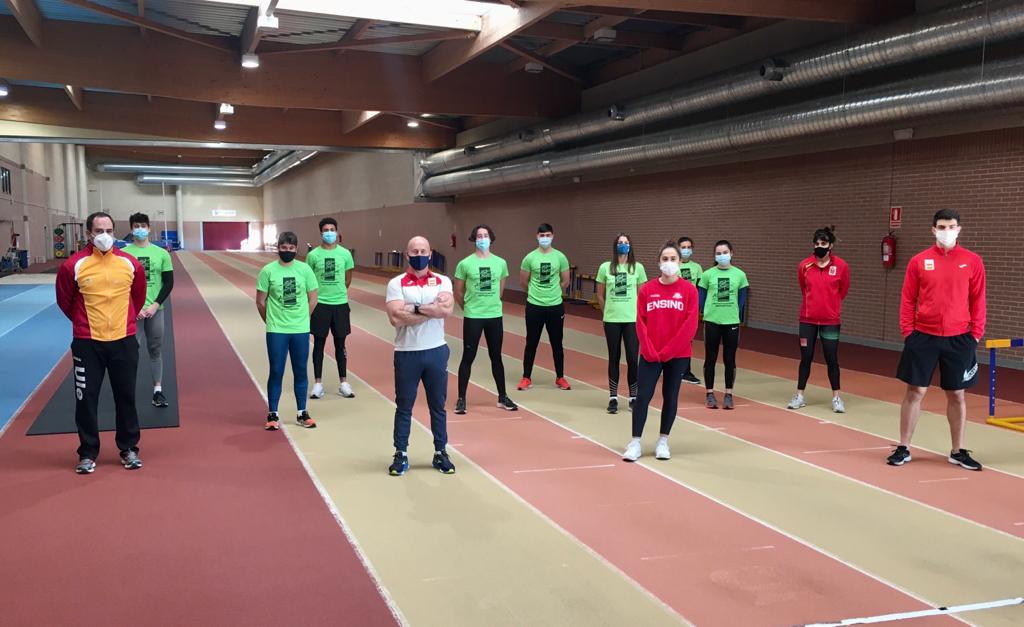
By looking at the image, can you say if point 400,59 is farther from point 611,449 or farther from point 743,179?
point 611,449

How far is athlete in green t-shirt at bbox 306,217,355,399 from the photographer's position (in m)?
8.98

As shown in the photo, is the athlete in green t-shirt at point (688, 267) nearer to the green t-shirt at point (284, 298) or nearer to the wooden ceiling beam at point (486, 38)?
the wooden ceiling beam at point (486, 38)

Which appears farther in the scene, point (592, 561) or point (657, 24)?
point (657, 24)

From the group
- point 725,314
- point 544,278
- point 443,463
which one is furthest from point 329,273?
point 725,314

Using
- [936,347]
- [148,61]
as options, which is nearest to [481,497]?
[936,347]

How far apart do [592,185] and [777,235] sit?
6.81m

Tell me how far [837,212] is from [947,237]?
7.77m

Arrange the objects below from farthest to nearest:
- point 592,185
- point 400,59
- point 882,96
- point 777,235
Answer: point 592,185 → point 400,59 → point 777,235 → point 882,96

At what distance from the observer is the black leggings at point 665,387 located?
21.9ft

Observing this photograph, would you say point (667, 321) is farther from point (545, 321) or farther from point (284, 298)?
point (284, 298)

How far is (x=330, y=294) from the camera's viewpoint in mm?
9047

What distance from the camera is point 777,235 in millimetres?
15211

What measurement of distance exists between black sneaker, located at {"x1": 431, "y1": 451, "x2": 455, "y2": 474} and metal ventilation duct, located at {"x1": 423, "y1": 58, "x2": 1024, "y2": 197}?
8.16m

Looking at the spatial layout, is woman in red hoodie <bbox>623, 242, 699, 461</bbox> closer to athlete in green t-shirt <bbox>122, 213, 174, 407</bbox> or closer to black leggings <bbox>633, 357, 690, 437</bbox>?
black leggings <bbox>633, 357, 690, 437</bbox>
